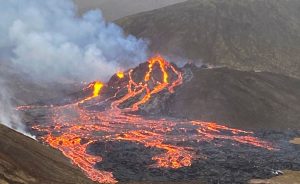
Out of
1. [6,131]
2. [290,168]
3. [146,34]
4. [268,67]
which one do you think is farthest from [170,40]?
[6,131]

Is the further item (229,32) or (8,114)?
(229,32)

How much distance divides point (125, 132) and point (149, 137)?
4849mm

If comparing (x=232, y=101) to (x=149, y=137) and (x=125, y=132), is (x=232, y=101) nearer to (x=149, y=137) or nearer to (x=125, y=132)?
(x=149, y=137)

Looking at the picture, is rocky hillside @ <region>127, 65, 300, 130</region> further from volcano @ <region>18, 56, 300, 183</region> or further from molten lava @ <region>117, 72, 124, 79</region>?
molten lava @ <region>117, 72, 124, 79</region>

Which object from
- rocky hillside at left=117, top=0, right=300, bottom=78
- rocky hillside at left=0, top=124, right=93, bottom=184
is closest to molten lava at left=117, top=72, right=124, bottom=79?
rocky hillside at left=117, top=0, right=300, bottom=78

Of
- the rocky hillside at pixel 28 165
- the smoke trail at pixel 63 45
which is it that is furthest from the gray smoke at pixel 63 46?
the rocky hillside at pixel 28 165

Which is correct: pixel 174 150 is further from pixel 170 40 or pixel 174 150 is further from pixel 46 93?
pixel 170 40

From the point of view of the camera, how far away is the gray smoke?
430 ft

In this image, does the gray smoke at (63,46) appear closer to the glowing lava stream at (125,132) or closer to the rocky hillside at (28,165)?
the glowing lava stream at (125,132)

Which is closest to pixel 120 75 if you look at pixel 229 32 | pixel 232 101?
pixel 232 101

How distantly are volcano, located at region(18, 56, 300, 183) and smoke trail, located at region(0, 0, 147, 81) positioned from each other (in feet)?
53.4

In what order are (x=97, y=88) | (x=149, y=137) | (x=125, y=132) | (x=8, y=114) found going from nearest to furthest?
(x=149, y=137) → (x=125, y=132) → (x=8, y=114) → (x=97, y=88)

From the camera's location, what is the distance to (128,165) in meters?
61.4

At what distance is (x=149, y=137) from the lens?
77.9 m
